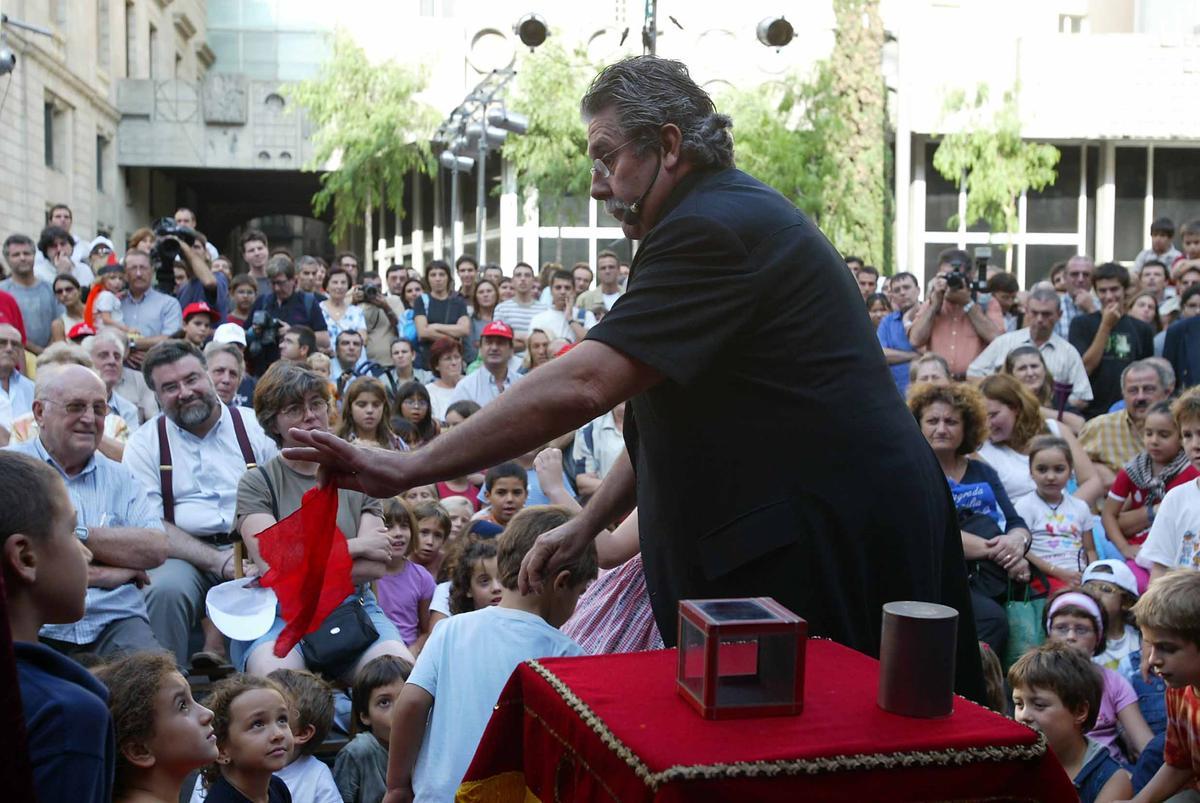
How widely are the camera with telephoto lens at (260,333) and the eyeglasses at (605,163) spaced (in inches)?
273

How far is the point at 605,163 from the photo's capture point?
2.81 meters

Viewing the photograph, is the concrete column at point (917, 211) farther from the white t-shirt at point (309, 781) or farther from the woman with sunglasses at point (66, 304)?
the white t-shirt at point (309, 781)

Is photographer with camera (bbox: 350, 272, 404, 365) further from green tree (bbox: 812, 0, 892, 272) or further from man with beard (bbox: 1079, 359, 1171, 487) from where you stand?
green tree (bbox: 812, 0, 892, 272)

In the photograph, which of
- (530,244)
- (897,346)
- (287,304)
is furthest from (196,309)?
(530,244)

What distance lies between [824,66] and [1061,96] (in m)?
5.67

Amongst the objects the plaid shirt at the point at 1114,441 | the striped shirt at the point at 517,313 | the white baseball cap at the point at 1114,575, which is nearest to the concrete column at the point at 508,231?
the striped shirt at the point at 517,313

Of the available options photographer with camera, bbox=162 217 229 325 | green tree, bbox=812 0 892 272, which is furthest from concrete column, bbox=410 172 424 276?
photographer with camera, bbox=162 217 229 325

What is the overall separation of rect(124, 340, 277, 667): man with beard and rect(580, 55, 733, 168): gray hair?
11.9ft

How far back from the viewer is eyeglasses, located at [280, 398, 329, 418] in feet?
19.6

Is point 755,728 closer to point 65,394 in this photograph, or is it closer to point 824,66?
Answer: point 65,394

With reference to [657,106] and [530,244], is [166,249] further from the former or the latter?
[530,244]

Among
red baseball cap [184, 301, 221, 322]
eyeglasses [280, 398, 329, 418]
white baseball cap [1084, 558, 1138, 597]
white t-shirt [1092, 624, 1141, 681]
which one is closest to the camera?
white t-shirt [1092, 624, 1141, 681]

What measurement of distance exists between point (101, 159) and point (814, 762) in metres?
30.8

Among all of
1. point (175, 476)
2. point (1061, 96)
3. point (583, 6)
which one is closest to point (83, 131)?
point (583, 6)
